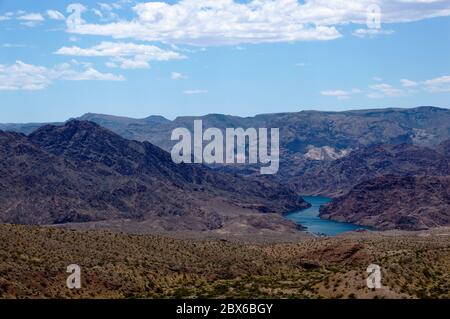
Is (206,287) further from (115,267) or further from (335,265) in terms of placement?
(335,265)

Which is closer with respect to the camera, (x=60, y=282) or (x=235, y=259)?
(x=60, y=282)

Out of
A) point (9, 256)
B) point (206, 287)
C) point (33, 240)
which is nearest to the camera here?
point (206, 287)
